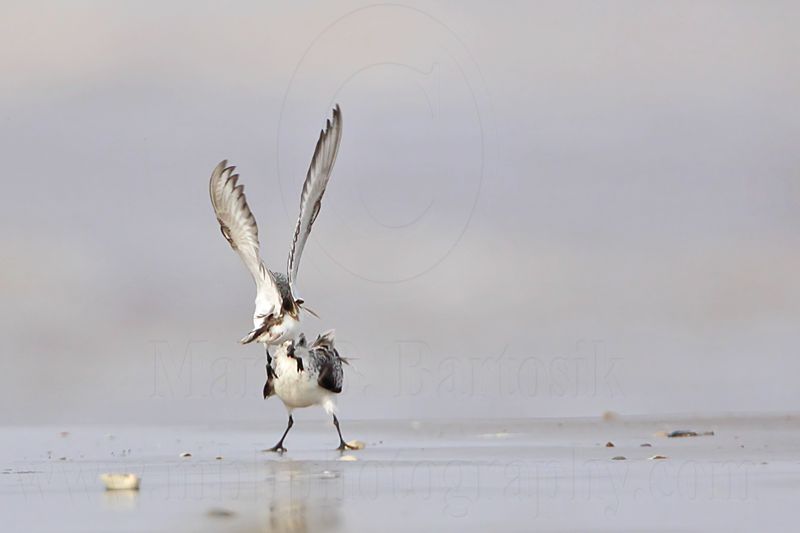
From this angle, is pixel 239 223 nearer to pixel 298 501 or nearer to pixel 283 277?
pixel 283 277

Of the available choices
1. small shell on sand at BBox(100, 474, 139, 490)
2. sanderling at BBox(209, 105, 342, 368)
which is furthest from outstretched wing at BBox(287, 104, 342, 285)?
small shell on sand at BBox(100, 474, 139, 490)

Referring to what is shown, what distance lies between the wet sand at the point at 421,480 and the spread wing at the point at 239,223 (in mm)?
1570

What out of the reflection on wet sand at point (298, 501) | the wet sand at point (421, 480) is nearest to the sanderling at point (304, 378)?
the wet sand at point (421, 480)

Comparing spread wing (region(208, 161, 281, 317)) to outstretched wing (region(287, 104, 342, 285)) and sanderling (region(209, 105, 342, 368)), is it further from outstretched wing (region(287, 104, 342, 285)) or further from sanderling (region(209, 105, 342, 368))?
outstretched wing (region(287, 104, 342, 285))

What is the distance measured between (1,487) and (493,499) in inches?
152

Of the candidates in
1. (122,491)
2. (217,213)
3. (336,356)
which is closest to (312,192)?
(217,213)

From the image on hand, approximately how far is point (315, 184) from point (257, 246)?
3.07 ft

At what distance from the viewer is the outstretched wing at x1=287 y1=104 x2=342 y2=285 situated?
1521 centimetres

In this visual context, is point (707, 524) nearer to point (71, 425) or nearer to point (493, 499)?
point (493, 499)

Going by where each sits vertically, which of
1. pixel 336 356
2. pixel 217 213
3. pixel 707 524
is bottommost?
pixel 707 524

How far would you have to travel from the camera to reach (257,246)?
1510 centimetres

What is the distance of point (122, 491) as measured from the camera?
12188mm

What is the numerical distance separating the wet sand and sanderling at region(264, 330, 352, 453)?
1.58 ft

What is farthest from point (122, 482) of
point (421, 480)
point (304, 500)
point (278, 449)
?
point (278, 449)
